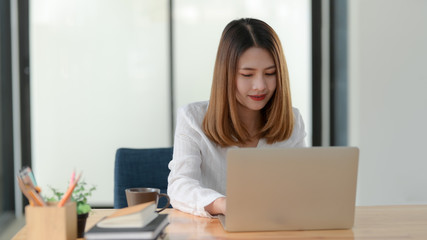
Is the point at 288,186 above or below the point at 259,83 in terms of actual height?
below

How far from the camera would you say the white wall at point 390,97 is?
3.55m

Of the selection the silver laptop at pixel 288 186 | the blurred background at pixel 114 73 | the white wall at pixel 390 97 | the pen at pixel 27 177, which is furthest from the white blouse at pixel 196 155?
the blurred background at pixel 114 73

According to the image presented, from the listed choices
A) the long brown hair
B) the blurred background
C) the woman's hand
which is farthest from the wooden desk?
the blurred background

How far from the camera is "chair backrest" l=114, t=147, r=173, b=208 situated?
2.08m

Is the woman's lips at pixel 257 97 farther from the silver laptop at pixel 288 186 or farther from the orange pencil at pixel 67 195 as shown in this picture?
the orange pencil at pixel 67 195

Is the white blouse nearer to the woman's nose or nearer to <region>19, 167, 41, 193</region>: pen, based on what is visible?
the woman's nose

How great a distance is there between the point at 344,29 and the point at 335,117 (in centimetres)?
68

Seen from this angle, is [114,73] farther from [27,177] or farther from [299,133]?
[27,177]

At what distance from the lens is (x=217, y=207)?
1.51 metres

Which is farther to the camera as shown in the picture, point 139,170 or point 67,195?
point 139,170

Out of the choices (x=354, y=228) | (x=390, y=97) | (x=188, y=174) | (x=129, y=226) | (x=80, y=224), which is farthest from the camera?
(x=390, y=97)

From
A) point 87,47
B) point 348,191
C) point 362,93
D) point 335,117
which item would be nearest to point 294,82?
point 335,117

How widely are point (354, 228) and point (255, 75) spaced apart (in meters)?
0.65

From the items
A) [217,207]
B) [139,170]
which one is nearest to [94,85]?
[139,170]
